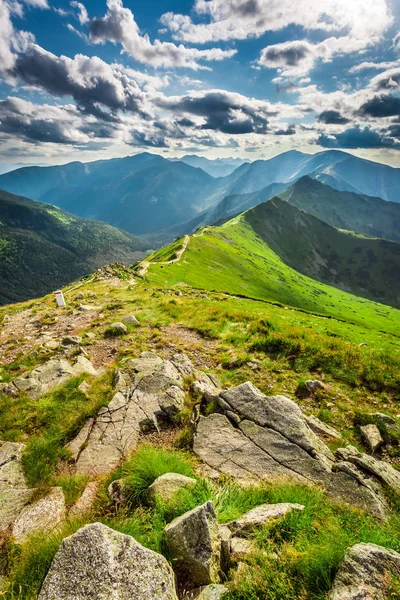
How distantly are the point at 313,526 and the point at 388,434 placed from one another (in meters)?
5.76

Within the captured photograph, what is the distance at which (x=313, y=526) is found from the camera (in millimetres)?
5000

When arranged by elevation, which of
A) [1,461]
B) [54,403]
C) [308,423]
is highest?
[308,423]

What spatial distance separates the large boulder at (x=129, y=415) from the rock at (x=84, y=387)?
1361mm

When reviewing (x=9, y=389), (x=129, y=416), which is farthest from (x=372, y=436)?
(x=9, y=389)

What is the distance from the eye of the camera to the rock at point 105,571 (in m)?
3.83

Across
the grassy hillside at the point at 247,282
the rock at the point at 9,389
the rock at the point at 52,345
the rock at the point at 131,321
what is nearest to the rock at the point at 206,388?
the rock at the point at 9,389

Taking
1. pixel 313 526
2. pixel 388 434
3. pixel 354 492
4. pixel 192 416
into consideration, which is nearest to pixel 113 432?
pixel 192 416

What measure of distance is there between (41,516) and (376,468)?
8234 millimetres

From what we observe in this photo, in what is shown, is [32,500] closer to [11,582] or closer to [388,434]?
[11,582]

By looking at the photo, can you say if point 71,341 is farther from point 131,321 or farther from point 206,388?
point 206,388

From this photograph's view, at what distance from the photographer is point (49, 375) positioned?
12852 millimetres

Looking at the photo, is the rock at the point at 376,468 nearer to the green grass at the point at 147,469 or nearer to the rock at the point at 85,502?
the green grass at the point at 147,469

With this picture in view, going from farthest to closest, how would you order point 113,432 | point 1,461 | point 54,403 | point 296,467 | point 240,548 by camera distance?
point 54,403 < point 113,432 < point 1,461 < point 296,467 < point 240,548

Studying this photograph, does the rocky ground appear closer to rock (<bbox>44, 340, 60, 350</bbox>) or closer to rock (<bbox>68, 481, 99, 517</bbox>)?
rock (<bbox>68, 481, 99, 517</bbox>)
